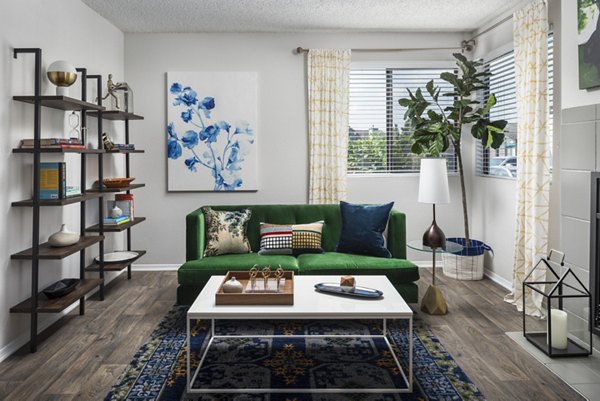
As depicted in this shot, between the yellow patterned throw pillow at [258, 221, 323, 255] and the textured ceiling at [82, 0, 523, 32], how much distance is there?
2064mm

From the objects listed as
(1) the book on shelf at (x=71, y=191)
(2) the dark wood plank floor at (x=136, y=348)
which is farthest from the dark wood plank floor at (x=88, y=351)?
(1) the book on shelf at (x=71, y=191)

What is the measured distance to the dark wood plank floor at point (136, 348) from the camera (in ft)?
8.43

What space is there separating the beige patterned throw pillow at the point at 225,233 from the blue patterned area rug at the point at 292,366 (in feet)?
2.44

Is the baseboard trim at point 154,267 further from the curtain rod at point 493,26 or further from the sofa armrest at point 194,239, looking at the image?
the curtain rod at point 493,26

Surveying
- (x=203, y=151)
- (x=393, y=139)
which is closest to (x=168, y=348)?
(x=203, y=151)

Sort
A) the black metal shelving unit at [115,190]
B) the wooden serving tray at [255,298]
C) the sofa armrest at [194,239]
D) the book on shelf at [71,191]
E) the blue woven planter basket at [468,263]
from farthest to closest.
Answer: the blue woven planter basket at [468,263] < the black metal shelving unit at [115,190] < the sofa armrest at [194,239] < the book on shelf at [71,191] < the wooden serving tray at [255,298]

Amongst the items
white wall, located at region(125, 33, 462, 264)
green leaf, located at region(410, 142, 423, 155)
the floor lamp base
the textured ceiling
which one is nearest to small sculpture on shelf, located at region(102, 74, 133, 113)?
white wall, located at region(125, 33, 462, 264)

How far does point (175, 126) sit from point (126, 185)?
1039 mm

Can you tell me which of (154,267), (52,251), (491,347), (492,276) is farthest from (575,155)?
(154,267)

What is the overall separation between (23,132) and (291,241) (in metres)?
2.17

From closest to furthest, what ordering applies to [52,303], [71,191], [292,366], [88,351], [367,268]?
[292,366], [88,351], [52,303], [71,191], [367,268]

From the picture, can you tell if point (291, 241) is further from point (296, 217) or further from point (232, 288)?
point (232, 288)

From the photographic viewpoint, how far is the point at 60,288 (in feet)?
11.1

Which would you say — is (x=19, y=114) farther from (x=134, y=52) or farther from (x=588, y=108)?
(x=588, y=108)
